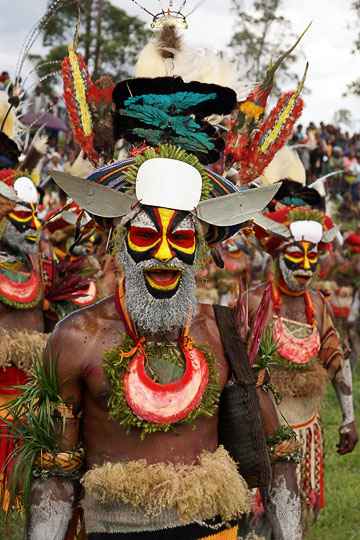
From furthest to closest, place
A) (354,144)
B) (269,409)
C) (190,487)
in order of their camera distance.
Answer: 1. (354,144)
2. (269,409)
3. (190,487)

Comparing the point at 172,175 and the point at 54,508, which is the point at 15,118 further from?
the point at 54,508

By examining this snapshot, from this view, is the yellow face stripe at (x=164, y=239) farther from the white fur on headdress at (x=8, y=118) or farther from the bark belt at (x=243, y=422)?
the white fur on headdress at (x=8, y=118)

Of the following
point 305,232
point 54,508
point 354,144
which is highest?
point 354,144

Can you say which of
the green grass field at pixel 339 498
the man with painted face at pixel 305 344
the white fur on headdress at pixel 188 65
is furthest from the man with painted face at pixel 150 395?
the green grass field at pixel 339 498

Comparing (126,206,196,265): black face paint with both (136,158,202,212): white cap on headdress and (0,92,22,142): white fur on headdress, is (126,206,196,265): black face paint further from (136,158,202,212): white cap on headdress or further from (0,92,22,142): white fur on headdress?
(0,92,22,142): white fur on headdress

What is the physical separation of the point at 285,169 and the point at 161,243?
333cm

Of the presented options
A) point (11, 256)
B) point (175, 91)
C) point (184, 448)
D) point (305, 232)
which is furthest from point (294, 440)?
point (11, 256)

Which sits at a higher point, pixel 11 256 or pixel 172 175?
pixel 172 175

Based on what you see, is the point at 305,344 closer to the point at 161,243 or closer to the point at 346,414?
the point at 346,414

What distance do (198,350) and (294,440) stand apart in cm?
53

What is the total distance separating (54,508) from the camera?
2596mm

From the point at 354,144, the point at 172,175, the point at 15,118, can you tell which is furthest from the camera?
the point at 354,144

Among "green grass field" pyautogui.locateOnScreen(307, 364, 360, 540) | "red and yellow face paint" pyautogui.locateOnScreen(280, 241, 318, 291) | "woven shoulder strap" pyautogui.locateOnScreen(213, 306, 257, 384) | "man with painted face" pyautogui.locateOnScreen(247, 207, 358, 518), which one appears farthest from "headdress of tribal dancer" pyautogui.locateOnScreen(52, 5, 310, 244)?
"green grass field" pyautogui.locateOnScreen(307, 364, 360, 540)

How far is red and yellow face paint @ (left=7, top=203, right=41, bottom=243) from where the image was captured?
552cm
